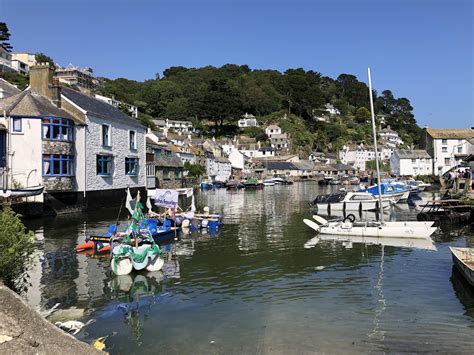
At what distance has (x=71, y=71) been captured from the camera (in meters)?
134

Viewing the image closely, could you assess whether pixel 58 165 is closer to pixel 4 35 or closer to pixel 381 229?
pixel 381 229

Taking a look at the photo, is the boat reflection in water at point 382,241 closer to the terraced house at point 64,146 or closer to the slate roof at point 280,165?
the terraced house at point 64,146

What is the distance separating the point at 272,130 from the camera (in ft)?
523

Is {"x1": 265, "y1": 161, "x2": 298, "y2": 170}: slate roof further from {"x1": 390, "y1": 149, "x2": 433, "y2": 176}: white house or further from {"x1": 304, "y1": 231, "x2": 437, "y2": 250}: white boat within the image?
{"x1": 304, "y1": 231, "x2": 437, "y2": 250}: white boat

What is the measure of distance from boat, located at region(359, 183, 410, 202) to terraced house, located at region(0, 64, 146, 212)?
2908cm

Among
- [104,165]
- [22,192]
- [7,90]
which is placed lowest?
[22,192]

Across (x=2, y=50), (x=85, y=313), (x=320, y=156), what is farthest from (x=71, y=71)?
(x=85, y=313)

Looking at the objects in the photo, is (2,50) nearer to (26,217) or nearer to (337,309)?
(26,217)

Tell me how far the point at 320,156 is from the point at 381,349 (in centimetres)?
15140

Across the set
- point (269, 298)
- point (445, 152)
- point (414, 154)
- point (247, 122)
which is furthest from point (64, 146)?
point (247, 122)

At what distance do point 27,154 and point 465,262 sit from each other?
3325 centimetres

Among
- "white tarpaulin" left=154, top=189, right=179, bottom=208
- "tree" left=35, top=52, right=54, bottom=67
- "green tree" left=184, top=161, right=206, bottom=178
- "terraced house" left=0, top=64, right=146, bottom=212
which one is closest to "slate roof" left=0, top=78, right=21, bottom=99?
"terraced house" left=0, top=64, right=146, bottom=212

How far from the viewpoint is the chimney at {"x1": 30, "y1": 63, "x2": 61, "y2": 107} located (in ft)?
128

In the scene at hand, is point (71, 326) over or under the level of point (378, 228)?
under
